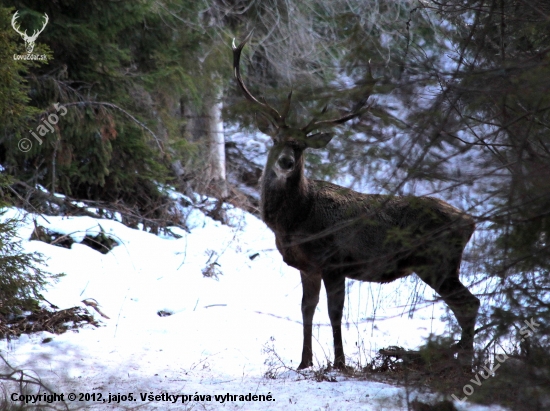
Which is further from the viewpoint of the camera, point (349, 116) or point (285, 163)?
point (285, 163)

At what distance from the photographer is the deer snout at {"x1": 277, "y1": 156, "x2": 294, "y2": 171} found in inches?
272

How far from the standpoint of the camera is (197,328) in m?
8.21

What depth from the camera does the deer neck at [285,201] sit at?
7219 millimetres

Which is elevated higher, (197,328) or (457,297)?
(197,328)

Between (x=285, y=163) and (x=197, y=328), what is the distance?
8.63 feet

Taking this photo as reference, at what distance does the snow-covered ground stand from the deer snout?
1.27 metres

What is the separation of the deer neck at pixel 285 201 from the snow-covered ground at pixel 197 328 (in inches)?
45.7

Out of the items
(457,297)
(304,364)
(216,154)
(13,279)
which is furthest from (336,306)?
(216,154)

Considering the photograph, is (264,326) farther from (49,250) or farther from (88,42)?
(88,42)

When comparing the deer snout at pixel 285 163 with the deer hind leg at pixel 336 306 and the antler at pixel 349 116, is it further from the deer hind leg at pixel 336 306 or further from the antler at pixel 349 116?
the deer hind leg at pixel 336 306

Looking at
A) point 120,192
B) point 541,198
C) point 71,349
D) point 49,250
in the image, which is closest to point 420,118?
point 541,198

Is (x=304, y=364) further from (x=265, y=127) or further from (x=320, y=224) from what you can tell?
(x=265, y=127)

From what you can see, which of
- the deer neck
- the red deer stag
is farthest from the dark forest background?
the deer neck

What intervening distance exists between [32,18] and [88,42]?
105 centimetres
